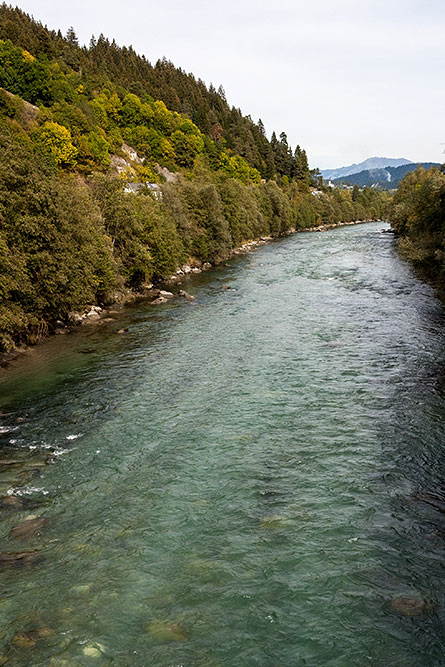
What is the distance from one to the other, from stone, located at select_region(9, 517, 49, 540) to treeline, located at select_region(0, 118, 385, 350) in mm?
15027

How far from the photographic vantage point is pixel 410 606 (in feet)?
32.2

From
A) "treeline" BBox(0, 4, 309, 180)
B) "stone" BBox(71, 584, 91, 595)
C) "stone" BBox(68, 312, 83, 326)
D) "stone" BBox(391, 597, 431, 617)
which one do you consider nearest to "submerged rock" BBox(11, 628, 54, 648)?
"stone" BBox(71, 584, 91, 595)

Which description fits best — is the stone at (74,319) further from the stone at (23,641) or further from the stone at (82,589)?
the stone at (23,641)

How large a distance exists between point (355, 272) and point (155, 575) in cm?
5192

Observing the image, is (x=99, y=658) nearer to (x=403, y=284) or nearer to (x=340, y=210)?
(x=403, y=284)

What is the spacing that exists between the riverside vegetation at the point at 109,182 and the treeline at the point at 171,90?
61cm

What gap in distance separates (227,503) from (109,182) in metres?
37.2

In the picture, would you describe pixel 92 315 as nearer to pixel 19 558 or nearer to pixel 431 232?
pixel 19 558

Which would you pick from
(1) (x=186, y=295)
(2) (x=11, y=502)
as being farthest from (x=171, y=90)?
(2) (x=11, y=502)

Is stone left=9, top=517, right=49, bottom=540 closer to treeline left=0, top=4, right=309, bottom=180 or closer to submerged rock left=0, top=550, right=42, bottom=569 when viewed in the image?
submerged rock left=0, top=550, right=42, bottom=569

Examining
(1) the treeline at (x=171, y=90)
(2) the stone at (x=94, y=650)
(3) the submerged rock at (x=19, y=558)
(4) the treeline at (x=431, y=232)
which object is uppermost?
(1) the treeline at (x=171, y=90)

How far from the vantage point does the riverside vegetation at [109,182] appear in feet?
96.6

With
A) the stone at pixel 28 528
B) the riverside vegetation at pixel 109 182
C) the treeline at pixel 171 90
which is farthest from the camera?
the treeline at pixel 171 90

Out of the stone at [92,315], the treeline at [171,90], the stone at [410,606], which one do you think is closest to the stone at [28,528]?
the stone at [410,606]
